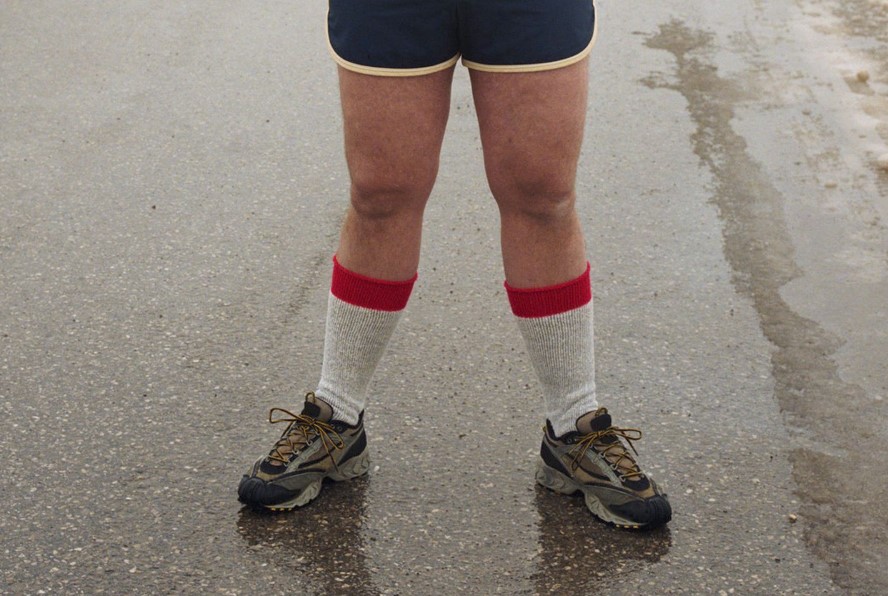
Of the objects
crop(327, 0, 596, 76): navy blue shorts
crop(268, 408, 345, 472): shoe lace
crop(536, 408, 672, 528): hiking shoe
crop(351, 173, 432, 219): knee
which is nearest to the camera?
crop(327, 0, 596, 76): navy blue shorts

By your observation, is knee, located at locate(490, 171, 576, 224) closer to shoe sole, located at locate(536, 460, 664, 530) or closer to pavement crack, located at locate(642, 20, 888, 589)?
shoe sole, located at locate(536, 460, 664, 530)

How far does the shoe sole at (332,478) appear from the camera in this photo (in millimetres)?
2938

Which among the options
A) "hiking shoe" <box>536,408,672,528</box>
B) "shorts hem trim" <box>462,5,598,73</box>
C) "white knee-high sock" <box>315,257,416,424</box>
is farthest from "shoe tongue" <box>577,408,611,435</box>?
"shorts hem trim" <box>462,5,598,73</box>

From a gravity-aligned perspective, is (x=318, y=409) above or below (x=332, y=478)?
above

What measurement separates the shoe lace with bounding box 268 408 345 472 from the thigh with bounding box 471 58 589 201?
0.71m

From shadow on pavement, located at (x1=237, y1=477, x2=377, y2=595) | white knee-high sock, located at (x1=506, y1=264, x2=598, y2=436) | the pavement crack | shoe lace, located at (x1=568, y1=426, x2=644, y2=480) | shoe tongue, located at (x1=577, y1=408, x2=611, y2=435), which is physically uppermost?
white knee-high sock, located at (x1=506, y1=264, x2=598, y2=436)

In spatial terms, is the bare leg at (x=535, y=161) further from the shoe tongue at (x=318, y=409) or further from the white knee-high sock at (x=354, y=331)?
the shoe tongue at (x=318, y=409)

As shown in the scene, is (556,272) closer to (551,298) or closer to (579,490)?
(551,298)

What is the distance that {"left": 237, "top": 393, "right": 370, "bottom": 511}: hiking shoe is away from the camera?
2922 mm

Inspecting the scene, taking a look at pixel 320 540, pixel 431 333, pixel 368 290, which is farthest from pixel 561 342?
pixel 431 333

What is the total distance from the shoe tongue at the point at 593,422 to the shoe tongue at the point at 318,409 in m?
0.58

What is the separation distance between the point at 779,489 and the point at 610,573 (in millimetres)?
549

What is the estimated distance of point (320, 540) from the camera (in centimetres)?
285

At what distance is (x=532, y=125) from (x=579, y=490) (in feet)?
2.88
